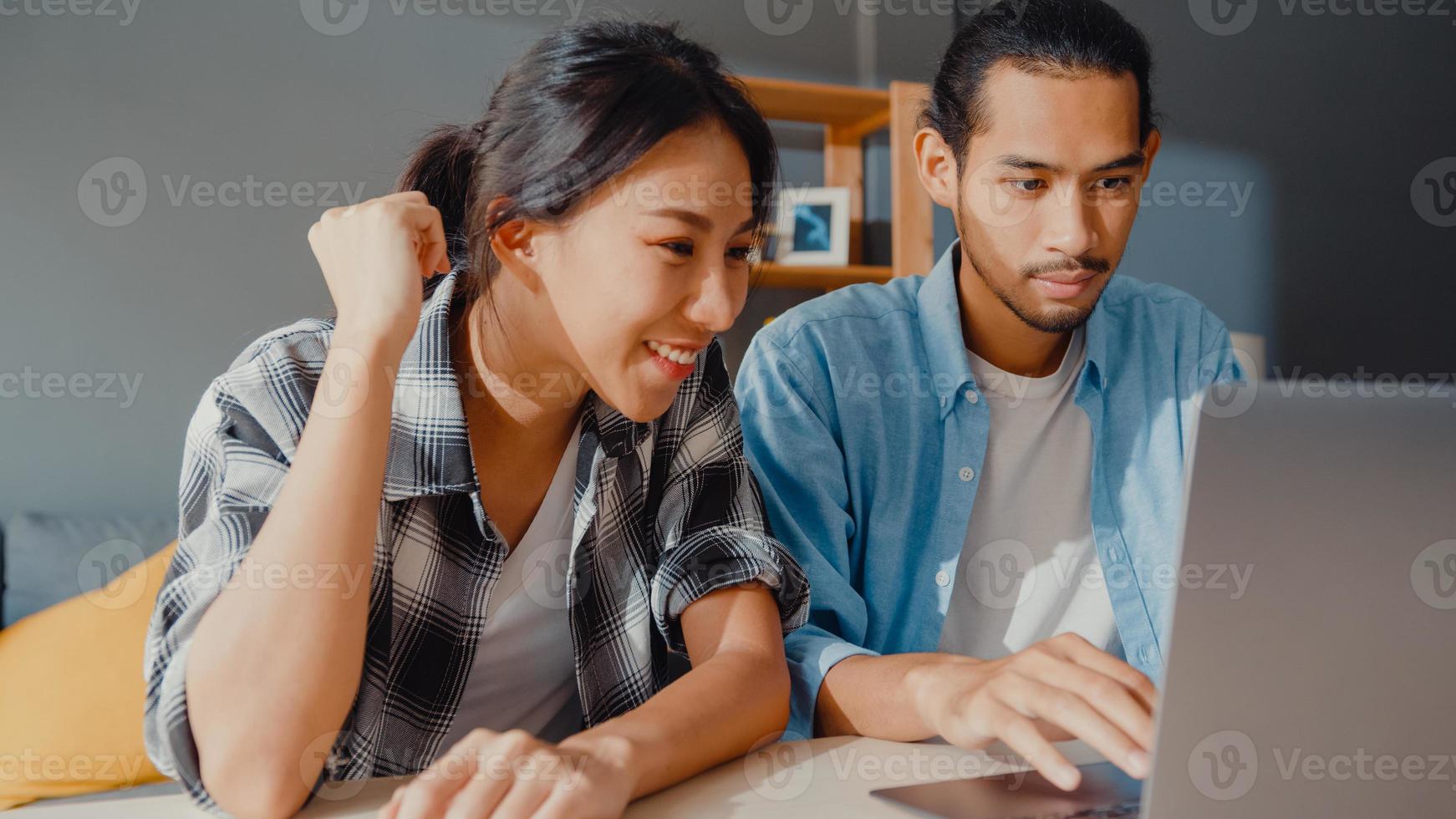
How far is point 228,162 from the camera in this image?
2662 mm

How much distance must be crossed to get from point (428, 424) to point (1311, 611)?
0.70 meters

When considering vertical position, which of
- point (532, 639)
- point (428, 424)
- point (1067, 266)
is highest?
point (1067, 266)

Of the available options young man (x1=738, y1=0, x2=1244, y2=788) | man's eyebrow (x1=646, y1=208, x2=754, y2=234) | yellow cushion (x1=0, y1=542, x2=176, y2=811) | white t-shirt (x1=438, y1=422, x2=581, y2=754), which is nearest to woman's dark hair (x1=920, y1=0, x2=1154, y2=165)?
young man (x1=738, y1=0, x2=1244, y2=788)

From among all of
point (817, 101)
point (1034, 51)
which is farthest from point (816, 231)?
point (1034, 51)

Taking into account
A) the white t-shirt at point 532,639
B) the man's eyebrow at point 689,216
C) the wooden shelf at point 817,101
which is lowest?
the white t-shirt at point 532,639

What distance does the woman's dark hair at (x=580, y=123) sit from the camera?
0.98 meters

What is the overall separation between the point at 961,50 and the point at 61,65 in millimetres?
2066

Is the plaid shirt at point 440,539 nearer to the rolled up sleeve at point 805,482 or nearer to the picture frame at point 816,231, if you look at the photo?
the rolled up sleeve at point 805,482

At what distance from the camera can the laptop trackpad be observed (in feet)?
2.21

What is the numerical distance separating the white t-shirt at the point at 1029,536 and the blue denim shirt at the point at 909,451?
3cm

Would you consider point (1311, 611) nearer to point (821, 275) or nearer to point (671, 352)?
point (671, 352)

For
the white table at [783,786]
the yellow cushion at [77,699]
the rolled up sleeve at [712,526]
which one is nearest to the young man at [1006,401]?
the rolled up sleeve at [712,526]

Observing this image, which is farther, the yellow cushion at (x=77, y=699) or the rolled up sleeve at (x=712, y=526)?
the yellow cushion at (x=77, y=699)

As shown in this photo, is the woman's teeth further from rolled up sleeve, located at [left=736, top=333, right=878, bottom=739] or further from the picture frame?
the picture frame
